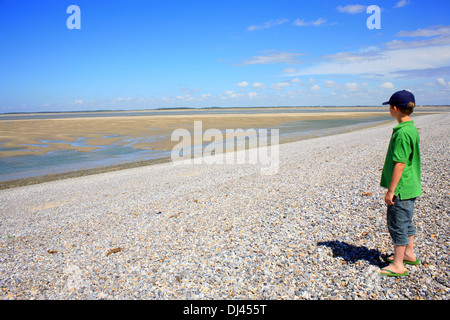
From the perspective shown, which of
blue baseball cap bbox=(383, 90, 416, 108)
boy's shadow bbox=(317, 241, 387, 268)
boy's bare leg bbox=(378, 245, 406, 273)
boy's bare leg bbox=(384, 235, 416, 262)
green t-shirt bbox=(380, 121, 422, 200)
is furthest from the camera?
boy's shadow bbox=(317, 241, 387, 268)

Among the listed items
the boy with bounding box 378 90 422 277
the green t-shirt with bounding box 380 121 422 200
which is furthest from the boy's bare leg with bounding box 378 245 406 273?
the green t-shirt with bounding box 380 121 422 200

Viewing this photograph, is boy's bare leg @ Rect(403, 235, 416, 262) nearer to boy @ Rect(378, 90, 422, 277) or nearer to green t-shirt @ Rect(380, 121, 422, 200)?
boy @ Rect(378, 90, 422, 277)

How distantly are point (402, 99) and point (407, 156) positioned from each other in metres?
0.79

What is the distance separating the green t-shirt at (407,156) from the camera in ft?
12.4

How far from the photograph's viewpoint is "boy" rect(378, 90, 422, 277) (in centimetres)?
379

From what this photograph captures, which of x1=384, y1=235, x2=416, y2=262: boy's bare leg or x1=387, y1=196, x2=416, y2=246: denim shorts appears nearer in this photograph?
x1=387, y1=196, x2=416, y2=246: denim shorts

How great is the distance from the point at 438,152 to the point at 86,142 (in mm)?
30693

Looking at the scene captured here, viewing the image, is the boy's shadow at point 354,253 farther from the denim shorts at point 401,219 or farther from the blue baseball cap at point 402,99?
the blue baseball cap at point 402,99

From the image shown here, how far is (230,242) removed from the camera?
19.9 ft

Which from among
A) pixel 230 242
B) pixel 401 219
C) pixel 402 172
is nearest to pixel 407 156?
pixel 402 172

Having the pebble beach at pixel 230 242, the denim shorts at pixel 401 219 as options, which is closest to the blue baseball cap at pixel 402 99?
the denim shorts at pixel 401 219

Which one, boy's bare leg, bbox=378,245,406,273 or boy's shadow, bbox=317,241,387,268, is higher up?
boy's bare leg, bbox=378,245,406,273

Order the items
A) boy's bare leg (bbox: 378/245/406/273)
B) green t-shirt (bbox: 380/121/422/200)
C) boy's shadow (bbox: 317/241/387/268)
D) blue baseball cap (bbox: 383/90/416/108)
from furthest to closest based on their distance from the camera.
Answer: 1. boy's shadow (bbox: 317/241/387/268)
2. boy's bare leg (bbox: 378/245/406/273)
3. blue baseball cap (bbox: 383/90/416/108)
4. green t-shirt (bbox: 380/121/422/200)
